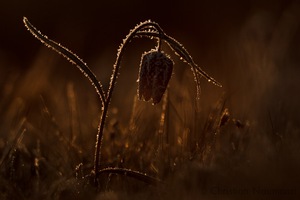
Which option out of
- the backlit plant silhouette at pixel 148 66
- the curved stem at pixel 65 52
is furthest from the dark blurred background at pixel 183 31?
the curved stem at pixel 65 52

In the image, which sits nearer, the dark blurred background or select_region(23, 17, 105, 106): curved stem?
select_region(23, 17, 105, 106): curved stem

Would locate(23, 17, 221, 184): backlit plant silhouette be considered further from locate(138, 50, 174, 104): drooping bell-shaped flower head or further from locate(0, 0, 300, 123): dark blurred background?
locate(0, 0, 300, 123): dark blurred background

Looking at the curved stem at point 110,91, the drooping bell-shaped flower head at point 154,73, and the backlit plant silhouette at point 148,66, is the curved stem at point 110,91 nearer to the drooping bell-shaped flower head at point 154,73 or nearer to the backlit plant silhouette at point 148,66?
the backlit plant silhouette at point 148,66

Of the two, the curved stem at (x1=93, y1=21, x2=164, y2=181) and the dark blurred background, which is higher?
the dark blurred background

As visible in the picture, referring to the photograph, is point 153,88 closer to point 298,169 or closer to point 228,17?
point 298,169

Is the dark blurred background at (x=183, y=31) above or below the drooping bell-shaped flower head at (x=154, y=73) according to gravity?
above

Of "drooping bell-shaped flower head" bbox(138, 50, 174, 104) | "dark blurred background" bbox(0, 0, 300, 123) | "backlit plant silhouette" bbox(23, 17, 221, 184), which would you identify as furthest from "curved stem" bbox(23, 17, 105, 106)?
"dark blurred background" bbox(0, 0, 300, 123)

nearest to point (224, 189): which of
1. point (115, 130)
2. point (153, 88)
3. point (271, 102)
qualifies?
point (153, 88)
